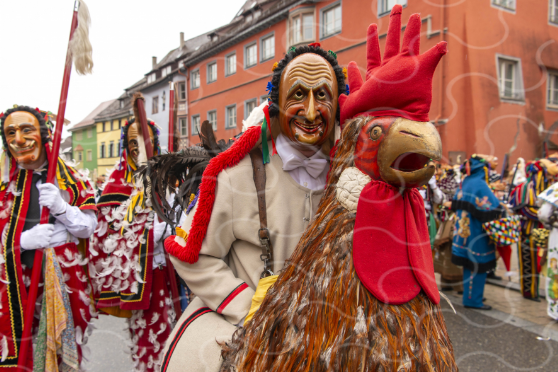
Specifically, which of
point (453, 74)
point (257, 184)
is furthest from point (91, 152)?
point (257, 184)

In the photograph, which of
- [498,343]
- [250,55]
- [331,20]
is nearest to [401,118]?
[498,343]

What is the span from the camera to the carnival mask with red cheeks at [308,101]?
4.50 ft

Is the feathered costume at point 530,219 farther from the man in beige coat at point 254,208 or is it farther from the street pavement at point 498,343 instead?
the man in beige coat at point 254,208

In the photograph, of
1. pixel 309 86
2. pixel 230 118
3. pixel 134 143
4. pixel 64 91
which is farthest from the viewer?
pixel 230 118

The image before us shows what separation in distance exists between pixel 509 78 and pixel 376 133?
9.71 metres

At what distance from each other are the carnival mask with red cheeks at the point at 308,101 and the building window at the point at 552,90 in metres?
9.30

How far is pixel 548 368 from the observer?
3363mm

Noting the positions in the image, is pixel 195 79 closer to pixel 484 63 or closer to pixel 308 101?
pixel 484 63

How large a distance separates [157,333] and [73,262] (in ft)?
2.91

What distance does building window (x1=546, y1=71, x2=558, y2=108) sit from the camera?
861 centimetres

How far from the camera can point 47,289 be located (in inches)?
104

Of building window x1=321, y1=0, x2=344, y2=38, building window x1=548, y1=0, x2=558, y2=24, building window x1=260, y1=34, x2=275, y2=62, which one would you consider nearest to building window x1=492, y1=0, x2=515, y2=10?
building window x1=548, y1=0, x2=558, y2=24

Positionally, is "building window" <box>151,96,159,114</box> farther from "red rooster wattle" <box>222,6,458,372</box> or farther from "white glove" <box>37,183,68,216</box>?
"red rooster wattle" <box>222,6,458,372</box>

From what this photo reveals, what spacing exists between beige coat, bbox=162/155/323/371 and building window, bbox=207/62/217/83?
590 inches
